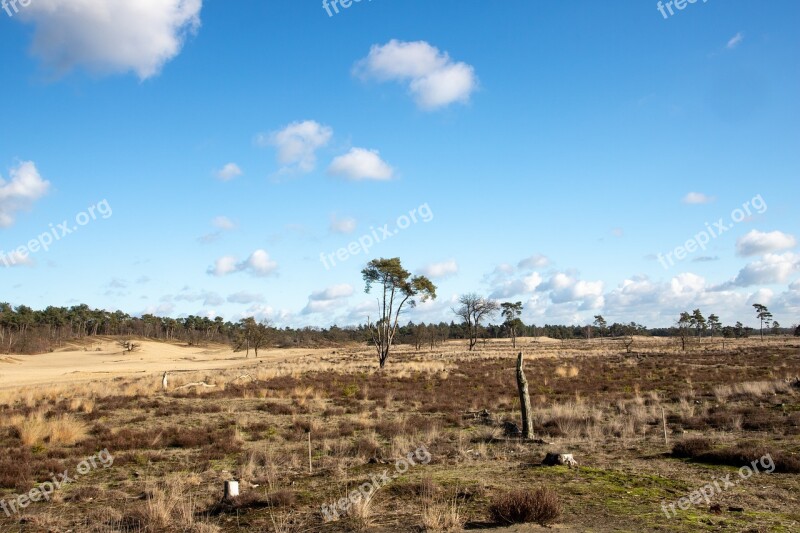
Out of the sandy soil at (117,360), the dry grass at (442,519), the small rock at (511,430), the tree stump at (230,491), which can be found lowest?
the sandy soil at (117,360)

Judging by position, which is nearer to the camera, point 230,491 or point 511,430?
point 230,491

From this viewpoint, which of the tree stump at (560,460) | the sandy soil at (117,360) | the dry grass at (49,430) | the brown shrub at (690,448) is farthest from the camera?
the sandy soil at (117,360)

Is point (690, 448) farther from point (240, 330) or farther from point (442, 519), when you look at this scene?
point (240, 330)

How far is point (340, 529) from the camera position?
7.64m

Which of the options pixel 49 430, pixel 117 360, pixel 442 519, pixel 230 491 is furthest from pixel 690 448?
pixel 117 360

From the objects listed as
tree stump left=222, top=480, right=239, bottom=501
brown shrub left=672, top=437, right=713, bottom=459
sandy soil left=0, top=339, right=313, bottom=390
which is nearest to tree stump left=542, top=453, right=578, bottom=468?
brown shrub left=672, top=437, right=713, bottom=459

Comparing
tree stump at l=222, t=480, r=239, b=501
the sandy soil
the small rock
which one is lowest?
the sandy soil

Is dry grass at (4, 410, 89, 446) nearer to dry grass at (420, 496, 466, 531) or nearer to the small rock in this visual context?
the small rock

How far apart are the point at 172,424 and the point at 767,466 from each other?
17842 mm

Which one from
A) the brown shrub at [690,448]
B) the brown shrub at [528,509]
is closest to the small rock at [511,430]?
the brown shrub at [690,448]

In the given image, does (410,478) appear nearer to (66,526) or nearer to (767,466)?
(66,526)

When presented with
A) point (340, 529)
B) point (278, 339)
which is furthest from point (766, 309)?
point (340, 529)

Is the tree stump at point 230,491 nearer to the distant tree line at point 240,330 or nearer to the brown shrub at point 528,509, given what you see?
the brown shrub at point 528,509

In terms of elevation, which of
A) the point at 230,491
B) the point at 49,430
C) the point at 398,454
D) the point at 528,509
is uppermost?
the point at 528,509
